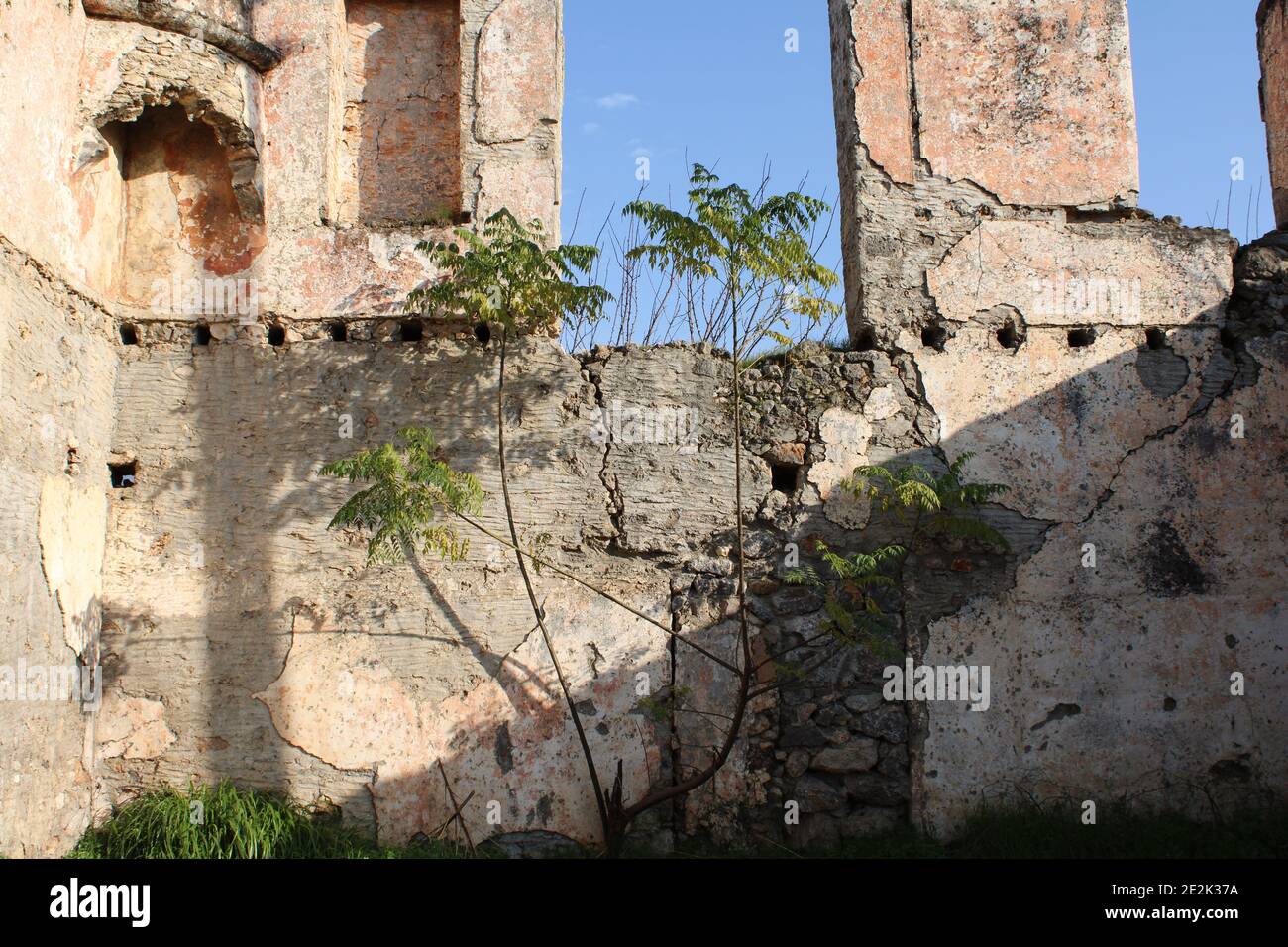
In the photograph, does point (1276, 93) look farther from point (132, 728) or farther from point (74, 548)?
point (132, 728)

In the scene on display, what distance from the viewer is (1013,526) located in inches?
253

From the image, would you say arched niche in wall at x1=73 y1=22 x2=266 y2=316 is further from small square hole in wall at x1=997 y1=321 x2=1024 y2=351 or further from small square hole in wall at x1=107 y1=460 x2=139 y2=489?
small square hole in wall at x1=997 y1=321 x2=1024 y2=351

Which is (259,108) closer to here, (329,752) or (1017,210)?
(329,752)

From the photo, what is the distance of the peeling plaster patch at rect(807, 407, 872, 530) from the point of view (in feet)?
21.1

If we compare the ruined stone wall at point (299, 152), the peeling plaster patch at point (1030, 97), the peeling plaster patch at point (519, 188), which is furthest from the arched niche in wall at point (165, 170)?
the peeling plaster patch at point (1030, 97)

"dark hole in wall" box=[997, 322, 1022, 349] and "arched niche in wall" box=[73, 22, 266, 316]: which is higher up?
"arched niche in wall" box=[73, 22, 266, 316]

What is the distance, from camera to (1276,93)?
23.9 ft

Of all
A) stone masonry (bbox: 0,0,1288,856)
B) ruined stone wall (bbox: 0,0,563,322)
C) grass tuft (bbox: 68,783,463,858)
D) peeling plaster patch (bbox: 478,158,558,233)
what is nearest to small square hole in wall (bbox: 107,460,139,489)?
stone masonry (bbox: 0,0,1288,856)

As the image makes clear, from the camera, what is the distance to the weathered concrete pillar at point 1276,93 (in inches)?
284

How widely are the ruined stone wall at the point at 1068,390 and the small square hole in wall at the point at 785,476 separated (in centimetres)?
81

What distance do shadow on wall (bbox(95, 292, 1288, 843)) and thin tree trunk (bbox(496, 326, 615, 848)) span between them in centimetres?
8
